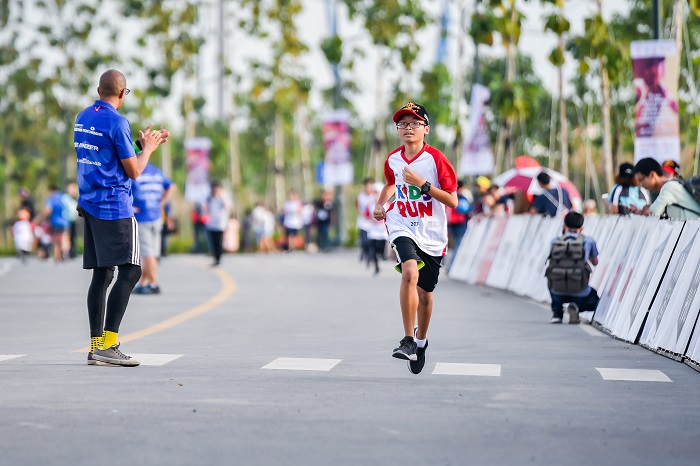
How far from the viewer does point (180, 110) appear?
190 feet

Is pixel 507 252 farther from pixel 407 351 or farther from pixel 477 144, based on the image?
pixel 477 144

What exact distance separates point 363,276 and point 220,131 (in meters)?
48.2

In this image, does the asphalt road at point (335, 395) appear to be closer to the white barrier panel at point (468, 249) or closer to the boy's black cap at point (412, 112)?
the boy's black cap at point (412, 112)

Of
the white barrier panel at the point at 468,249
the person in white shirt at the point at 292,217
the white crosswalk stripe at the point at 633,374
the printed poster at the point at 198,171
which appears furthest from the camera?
the printed poster at the point at 198,171

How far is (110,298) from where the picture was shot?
31.8 ft

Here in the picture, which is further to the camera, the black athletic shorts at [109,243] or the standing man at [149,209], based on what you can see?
the standing man at [149,209]

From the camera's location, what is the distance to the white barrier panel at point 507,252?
802 inches

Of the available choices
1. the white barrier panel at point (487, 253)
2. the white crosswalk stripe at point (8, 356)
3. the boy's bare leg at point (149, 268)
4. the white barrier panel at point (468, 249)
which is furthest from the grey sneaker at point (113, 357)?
the white barrier panel at point (468, 249)

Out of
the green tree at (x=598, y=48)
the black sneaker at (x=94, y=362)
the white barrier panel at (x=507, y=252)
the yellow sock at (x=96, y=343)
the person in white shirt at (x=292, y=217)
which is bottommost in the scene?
the person in white shirt at (x=292, y=217)

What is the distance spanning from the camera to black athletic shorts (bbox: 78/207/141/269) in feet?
31.2

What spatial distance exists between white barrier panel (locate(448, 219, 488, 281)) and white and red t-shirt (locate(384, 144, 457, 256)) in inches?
542

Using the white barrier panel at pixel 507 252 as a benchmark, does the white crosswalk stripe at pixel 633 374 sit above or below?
above

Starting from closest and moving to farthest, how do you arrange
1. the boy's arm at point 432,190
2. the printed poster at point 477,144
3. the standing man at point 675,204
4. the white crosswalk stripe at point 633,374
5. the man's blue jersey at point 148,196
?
the white crosswalk stripe at point 633,374 < the boy's arm at point 432,190 < the standing man at point 675,204 < the man's blue jersey at point 148,196 < the printed poster at point 477,144

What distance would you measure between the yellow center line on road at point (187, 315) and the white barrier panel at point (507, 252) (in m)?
3.79
